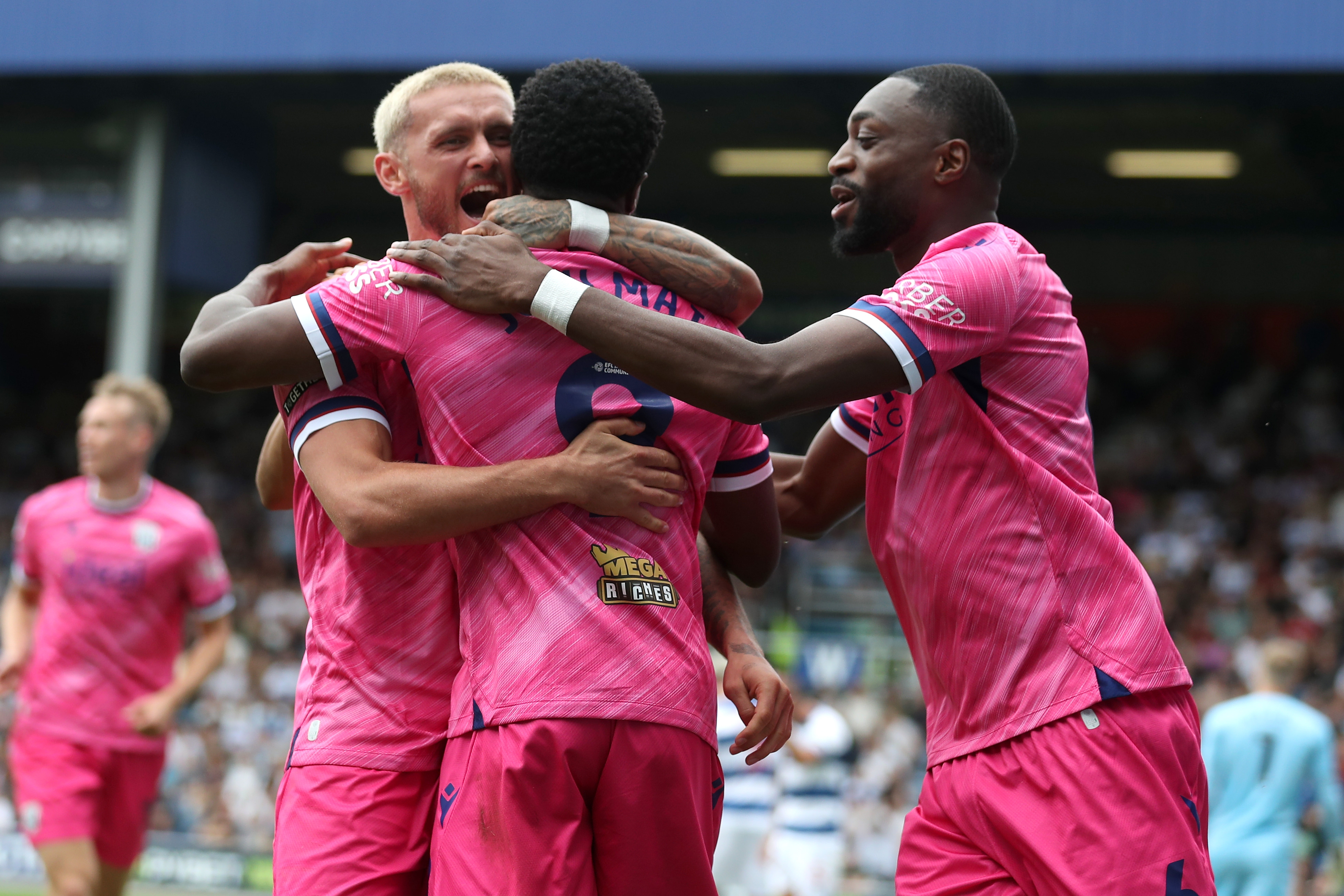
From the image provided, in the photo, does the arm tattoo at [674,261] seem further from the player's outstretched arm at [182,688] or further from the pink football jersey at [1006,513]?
the player's outstretched arm at [182,688]

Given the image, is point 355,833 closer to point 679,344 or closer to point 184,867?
point 679,344

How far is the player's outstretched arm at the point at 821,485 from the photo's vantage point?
3.58m

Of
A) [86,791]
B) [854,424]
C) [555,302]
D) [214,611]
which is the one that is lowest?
[86,791]

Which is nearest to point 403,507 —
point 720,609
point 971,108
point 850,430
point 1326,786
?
point 720,609

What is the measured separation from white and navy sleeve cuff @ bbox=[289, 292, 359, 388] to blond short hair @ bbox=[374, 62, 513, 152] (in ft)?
2.33

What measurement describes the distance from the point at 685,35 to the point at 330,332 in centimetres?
1093

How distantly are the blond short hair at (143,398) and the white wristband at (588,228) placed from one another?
16.4ft

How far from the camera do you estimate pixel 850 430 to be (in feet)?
11.6

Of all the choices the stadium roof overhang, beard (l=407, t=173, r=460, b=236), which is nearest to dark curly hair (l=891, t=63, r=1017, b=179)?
beard (l=407, t=173, r=460, b=236)

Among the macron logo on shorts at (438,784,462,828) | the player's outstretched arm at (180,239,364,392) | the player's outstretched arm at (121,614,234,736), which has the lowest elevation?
the player's outstretched arm at (121,614,234,736)

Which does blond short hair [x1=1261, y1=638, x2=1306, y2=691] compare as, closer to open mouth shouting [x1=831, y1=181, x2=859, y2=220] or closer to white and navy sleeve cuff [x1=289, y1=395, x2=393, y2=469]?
open mouth shouting [x1=831, y1=181, x2=859, y2=220]

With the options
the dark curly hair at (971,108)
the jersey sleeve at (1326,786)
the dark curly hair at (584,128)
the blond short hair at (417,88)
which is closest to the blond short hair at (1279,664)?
the jersey sleeve at (1326,786)

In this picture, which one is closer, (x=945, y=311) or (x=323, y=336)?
(x=323, y=336)

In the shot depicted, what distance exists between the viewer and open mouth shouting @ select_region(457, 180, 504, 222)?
3.09 m
